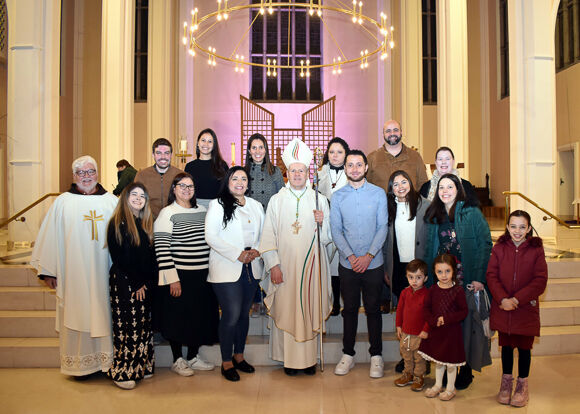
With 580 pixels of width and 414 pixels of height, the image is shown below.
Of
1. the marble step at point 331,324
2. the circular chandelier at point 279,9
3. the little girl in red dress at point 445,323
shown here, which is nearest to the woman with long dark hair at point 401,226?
the little girl in red dress at point 445,323

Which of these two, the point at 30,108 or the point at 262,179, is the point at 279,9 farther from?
the point at 262,179

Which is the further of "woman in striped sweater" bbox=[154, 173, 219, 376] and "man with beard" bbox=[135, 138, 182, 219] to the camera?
"man with beard" bbox=[135, 138, 182, 219]

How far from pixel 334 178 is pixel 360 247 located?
1.00 metres

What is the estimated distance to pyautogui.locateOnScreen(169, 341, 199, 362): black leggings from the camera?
4.09 meters

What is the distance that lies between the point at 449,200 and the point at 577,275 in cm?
299

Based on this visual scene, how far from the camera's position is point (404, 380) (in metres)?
3.79

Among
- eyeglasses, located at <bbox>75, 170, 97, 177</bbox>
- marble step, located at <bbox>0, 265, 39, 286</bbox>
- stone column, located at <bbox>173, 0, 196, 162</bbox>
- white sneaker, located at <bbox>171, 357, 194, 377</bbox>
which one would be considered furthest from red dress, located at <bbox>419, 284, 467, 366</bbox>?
stone column, located at <bbox>173, 0, 196, 162</bbox>

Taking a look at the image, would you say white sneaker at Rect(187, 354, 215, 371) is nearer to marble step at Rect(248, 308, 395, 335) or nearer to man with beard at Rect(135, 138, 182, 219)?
marble step at Rect(248, 308, 395, 335)

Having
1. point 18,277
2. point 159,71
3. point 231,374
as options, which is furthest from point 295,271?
point 159,71

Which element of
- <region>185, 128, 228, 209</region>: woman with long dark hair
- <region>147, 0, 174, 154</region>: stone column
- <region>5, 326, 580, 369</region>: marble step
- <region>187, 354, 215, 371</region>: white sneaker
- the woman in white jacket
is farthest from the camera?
<region>147, 0, 174, 154</region>: stone column

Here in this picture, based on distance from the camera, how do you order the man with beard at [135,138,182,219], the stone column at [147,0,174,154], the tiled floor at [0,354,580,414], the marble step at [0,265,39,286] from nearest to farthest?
1. the tiled floor at [0,354,580,414]
2. the man with beard at [135,138,182,219]
3. the marble step at [0,265,39,286]
4. the stone column at [147,0,174,154]

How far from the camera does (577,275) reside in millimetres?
5637

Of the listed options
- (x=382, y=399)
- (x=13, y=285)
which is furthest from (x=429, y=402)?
(x=13, y=285)

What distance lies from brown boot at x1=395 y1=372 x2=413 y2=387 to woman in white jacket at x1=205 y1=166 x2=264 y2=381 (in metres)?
1.21
